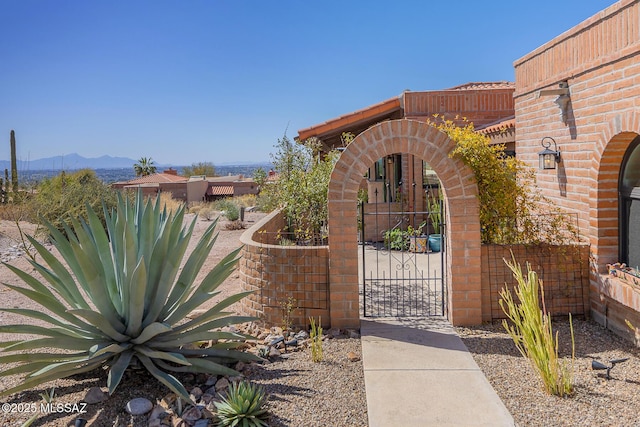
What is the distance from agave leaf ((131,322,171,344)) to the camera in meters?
4.52

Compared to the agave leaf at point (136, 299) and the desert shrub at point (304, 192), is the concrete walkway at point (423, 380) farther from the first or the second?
the desert shrub at point (304, 192)

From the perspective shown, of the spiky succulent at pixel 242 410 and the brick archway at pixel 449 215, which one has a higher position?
the brick archway at pixel 449 215

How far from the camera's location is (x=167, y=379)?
4410 millimetres

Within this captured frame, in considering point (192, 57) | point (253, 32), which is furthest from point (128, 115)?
point (253, 32)

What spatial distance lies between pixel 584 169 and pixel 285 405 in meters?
4.94

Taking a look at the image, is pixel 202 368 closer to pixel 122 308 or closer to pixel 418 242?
pixel 122 308

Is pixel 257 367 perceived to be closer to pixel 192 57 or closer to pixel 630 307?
pixel 630 307

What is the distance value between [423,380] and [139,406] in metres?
2.72

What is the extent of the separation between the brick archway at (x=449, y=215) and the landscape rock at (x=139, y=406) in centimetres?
286

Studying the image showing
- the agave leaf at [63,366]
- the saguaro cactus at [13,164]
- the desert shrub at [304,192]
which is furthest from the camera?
the saguaro cactus at [13,164]

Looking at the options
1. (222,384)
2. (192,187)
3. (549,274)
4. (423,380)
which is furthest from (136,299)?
(192,187)

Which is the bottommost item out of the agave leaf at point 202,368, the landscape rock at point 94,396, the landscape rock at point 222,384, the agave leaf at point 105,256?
the landscape rock at point 222,384

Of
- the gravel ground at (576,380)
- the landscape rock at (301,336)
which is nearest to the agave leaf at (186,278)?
the landscape rock at (301,336)

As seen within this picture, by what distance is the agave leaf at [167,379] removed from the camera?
14.0 feet
